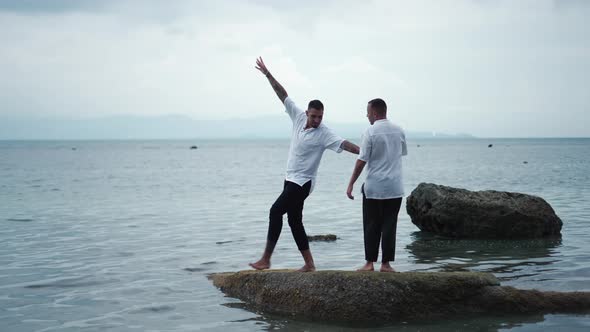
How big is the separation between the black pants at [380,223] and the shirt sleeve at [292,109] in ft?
4.80

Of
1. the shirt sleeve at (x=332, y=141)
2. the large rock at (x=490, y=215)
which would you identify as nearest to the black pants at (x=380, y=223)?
the shirt sleeve at (x=332, y=141)

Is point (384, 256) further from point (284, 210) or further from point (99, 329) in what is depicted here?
point (99, 329)

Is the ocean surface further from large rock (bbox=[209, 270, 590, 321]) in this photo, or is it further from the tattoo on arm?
the tattoo on arm

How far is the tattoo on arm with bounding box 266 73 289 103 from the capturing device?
8305mm

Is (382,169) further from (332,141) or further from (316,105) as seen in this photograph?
(316,105)

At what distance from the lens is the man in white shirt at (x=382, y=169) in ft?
26.1

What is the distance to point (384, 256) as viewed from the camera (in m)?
8.25

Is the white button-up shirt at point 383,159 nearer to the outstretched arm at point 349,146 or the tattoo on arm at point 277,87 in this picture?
the outstretched arm at point 349,146

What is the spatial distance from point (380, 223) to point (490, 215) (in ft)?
20.6

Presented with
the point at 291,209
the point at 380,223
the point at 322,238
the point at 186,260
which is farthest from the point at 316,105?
the point at 322,238

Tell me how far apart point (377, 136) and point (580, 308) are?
3398mm

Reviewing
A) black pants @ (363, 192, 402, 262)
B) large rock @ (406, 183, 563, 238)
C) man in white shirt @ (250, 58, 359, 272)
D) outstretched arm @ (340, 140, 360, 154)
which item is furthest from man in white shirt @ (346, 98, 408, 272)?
large rock @ (406, 183, 563, 238)

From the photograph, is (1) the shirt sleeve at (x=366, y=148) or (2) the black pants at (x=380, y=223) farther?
(2) the black pants at (x=380, y=223)

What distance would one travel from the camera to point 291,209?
26.6 feet
